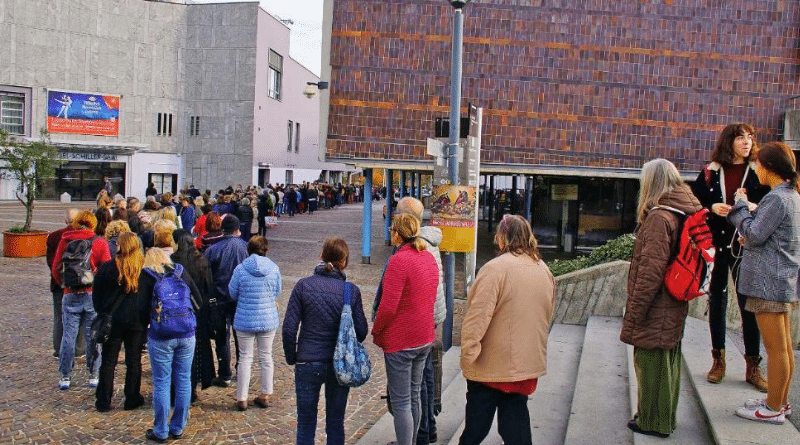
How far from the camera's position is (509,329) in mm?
4082

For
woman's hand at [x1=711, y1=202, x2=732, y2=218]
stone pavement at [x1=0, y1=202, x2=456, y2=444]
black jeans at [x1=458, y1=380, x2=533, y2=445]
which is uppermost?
woman's hand at [x1=711, y1=202, x2=732, y2=218]

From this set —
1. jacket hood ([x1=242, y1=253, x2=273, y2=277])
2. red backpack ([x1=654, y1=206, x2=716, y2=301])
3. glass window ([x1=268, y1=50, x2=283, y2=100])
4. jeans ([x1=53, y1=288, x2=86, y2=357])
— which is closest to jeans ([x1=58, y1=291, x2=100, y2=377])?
jeans ([x1=53, y1=288, x2=86, y2=357])

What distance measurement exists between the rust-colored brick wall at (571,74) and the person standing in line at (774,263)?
1228 cm

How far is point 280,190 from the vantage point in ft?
122

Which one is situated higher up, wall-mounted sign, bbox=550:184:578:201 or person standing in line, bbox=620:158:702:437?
wall-mounted sign, bbox=550:184:578:201

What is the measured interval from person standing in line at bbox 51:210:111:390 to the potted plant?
33.8 feet

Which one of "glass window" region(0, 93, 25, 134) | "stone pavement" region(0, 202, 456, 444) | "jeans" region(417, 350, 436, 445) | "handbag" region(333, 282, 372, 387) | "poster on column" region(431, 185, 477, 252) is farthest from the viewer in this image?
"glass window" region(0, 93, 25, 134)

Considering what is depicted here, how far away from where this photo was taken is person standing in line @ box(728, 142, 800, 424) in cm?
409

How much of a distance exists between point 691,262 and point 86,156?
143ft

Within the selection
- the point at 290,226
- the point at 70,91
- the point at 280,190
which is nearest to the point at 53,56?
the point at 70,91

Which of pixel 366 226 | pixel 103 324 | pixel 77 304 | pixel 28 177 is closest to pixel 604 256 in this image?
pixel 103 324

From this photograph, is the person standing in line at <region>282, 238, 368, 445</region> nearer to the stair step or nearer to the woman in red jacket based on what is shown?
the woman in red jacket

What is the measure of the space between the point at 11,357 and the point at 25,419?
216cm

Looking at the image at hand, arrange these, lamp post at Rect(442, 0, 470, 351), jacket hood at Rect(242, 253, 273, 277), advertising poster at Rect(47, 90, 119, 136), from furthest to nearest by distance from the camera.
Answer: advertising poster at Rect(47, 90, 119, 136)
lamp post at Rect(442, 0, 470, 351)
jacket hood at Rect(242, 253, 273, 277)
